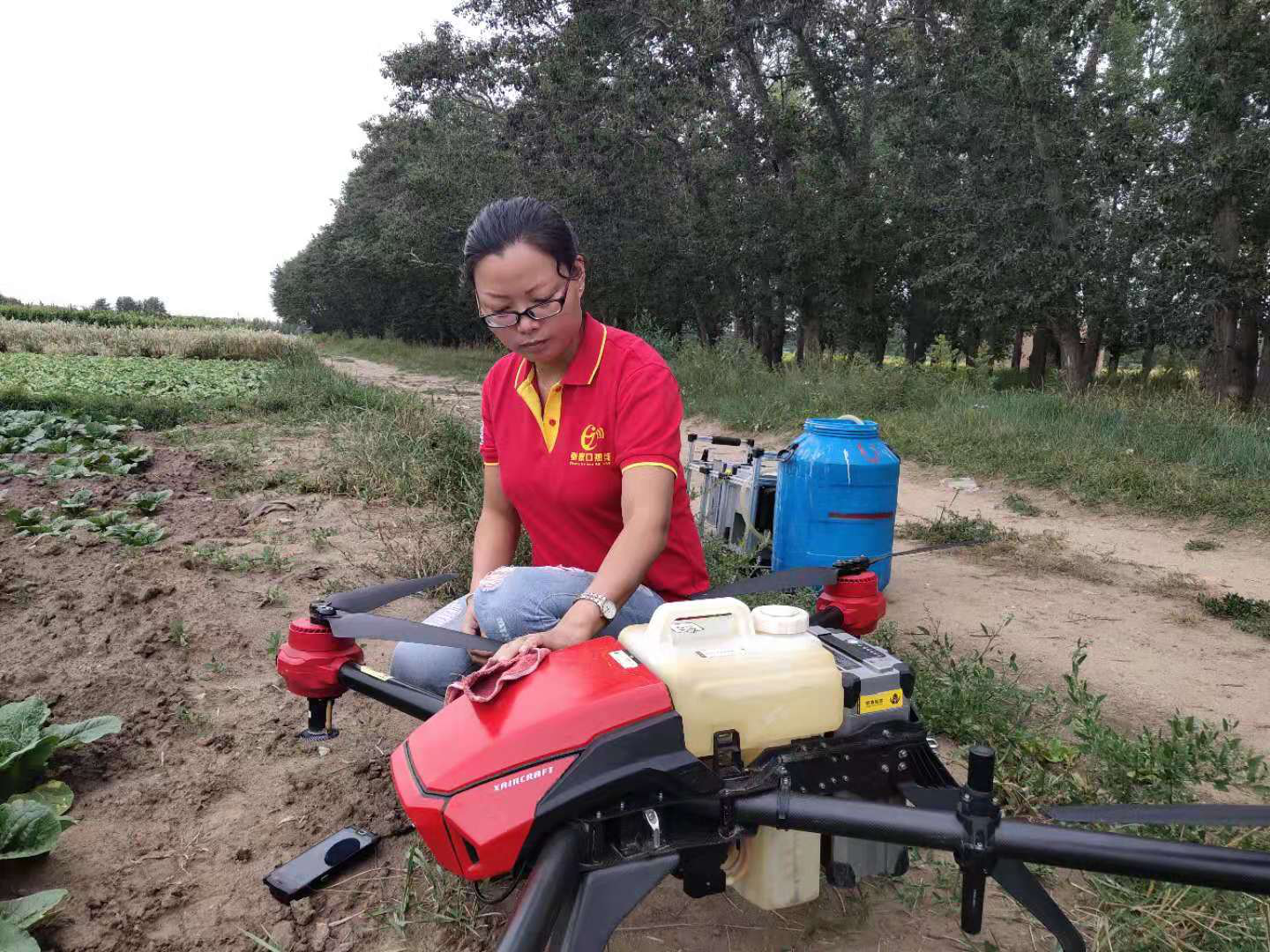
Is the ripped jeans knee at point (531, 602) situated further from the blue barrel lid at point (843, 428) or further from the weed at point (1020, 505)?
the weed at point (1020, 505)

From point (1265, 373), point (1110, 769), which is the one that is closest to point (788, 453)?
point (1110, 769)

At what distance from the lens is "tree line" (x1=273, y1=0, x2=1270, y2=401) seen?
1070 centimetres

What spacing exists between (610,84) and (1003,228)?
812 centimetres

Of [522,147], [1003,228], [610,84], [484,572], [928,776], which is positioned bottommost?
[928,776]

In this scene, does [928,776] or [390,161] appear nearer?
[928,776]

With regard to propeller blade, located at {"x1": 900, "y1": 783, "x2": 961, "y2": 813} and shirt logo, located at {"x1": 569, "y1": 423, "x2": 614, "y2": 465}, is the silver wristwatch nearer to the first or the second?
shirt logo, located at {"x1": 569, "y1": 423, "x2": 614, "y2": 465}

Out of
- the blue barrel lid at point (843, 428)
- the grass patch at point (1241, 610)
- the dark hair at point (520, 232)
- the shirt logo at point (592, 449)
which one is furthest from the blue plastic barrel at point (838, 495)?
the dark hair at point (520, 232)

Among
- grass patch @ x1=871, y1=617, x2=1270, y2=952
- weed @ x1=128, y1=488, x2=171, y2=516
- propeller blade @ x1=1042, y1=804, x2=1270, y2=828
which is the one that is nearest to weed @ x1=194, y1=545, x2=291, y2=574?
weed @ x1=128, y1=488, x2=171, y2=516

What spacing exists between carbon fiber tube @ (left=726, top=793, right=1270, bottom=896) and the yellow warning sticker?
25 centimetres

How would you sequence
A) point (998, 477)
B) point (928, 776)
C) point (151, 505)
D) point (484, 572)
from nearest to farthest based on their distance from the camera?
point (928, 776) → point (484, 572) → point (151, 505) → point (998, 477)

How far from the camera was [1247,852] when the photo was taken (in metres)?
1.25

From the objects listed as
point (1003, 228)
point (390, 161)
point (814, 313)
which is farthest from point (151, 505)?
point (390, 161)

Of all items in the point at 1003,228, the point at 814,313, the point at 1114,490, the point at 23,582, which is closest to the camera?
the point at 23,582

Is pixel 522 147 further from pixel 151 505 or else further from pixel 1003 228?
pixel 151 505
